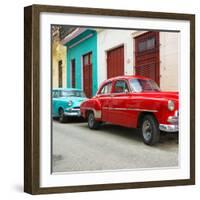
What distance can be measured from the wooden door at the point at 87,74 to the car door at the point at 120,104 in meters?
0.30

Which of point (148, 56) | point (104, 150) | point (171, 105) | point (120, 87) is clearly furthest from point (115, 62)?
point (104, 150)

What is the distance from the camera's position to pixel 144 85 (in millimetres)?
4957

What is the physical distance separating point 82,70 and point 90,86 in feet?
0.73

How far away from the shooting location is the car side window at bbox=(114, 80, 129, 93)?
194 inches

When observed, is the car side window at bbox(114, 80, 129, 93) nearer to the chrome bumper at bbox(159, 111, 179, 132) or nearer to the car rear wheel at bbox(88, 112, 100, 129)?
the car rear wheel at bbox(88, 112, 100, 129)

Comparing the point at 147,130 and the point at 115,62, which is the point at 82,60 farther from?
the point at 147,130

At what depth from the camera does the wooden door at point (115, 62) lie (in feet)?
16.2

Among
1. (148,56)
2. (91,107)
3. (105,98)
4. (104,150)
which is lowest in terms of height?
(104,150)

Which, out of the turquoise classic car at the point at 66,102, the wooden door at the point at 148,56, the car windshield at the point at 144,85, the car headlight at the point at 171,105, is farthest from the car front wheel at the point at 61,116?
the car headlight at the point at 171,105

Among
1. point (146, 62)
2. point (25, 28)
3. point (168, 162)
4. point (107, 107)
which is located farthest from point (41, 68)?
point (168, 162)

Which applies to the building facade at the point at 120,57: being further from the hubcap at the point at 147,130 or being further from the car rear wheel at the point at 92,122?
the hubcap at the point at 147,130

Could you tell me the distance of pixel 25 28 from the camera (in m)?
4.49

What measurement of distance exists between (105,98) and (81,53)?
64 centimetres

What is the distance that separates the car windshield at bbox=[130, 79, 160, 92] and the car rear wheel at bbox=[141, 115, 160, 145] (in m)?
0.32
